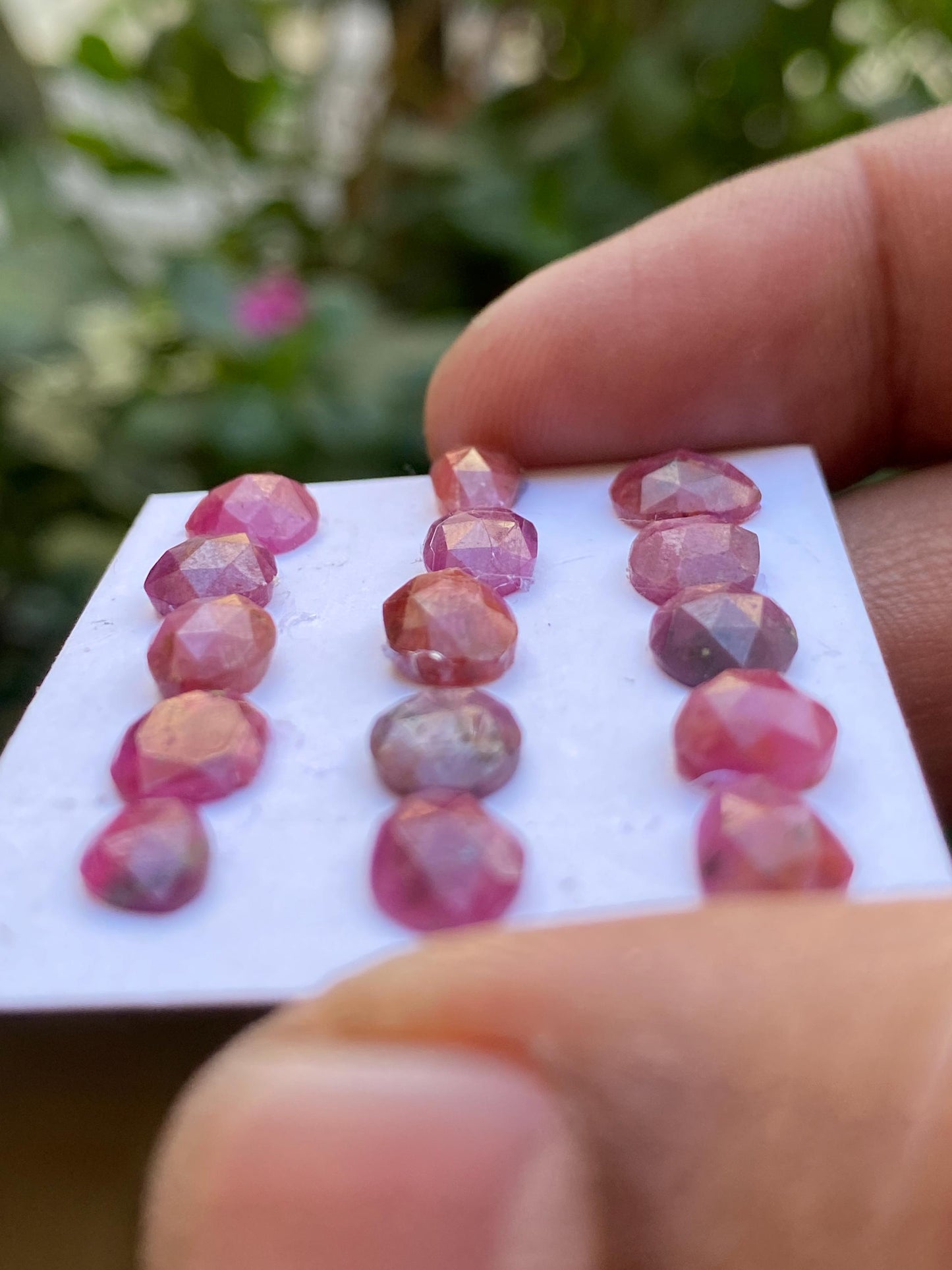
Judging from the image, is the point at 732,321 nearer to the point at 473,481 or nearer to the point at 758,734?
the point at 473,481

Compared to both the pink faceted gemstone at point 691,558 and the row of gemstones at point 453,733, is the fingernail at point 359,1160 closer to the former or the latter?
the row of gemstones at point 453,733

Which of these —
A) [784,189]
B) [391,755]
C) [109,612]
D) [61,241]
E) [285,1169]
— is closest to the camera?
[285,1169]

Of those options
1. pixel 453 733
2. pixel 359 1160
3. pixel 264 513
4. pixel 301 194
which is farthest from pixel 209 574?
pixel 301 194

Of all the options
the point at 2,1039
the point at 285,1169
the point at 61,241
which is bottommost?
the point at 2,1039

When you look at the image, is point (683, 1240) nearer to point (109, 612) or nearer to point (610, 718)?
point (610, 718)

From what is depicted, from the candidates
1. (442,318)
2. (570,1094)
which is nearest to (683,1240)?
(570,1094)

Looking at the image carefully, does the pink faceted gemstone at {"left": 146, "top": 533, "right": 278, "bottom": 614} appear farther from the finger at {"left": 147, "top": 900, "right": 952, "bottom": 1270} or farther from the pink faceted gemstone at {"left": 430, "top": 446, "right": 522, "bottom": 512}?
the finger at {"left": 147, "top": 900, "right": 952, "bottom": 1270}

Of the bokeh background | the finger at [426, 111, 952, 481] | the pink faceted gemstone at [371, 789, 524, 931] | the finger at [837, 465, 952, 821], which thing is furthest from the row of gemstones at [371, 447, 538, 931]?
the bokeh background
